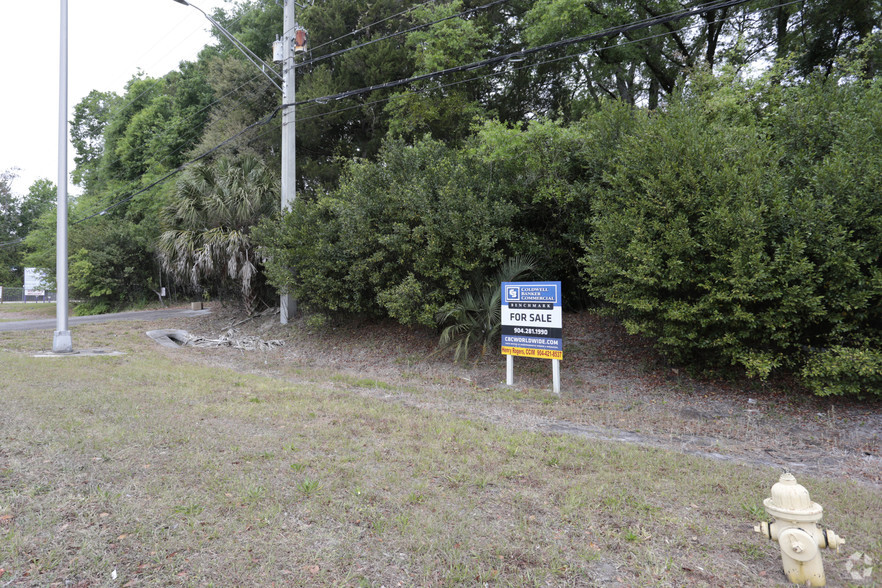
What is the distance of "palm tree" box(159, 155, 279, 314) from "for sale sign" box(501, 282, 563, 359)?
31.1 feet

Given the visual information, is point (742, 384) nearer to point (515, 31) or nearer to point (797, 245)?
point (797, 245)

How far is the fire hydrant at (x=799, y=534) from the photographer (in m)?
2.58

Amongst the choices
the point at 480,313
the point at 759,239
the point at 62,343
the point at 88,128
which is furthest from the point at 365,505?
the point at 88,128

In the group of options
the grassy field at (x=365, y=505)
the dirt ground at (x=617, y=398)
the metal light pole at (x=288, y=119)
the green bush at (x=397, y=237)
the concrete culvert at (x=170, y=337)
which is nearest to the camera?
the grassy field at (x=365, y=505)

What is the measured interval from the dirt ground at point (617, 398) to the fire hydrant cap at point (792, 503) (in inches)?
102

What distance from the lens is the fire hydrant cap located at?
2578 mm

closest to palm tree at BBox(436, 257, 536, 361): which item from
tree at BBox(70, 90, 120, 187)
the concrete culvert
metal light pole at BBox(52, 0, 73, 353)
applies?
the concrete culvert

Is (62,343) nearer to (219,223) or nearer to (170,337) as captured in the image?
(170,337)

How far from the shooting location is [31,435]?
4859 millimetres

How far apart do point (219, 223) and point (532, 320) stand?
11.8 metres

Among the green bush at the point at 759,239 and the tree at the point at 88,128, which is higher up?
the tree at the point at 88,128

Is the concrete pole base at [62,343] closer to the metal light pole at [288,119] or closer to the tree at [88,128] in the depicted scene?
the metal light pole at [288,119]

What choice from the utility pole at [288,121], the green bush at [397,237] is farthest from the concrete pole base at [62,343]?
the utility pole at [288,121]

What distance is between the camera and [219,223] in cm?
1587
